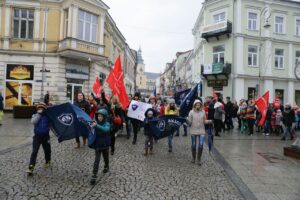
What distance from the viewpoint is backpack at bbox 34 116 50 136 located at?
6.17m

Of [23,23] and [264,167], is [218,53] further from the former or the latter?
[264,167]

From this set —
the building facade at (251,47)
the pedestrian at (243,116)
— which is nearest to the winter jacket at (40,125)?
the pedestrian at (243,116)

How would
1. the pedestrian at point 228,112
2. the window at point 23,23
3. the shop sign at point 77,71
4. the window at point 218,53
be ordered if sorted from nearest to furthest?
1. the pedestrian at point 228,112
2. the window at point 23,23
3. the shop sign at point 77,71
4. the window at point 218,53

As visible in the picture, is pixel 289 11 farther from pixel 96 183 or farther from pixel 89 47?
pixel 96 183

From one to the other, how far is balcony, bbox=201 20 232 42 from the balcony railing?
12.6 meters

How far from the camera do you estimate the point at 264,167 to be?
7457mm

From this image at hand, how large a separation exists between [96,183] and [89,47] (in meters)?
17.9

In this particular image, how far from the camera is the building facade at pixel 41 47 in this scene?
20.9 m

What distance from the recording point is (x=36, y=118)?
615cm

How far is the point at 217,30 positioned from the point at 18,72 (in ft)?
64.0

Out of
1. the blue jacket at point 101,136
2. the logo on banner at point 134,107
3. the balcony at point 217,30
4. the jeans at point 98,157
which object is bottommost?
the jeans at point 98,157

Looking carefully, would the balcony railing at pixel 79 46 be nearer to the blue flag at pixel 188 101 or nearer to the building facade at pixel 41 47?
the building facade at pixel 41 47

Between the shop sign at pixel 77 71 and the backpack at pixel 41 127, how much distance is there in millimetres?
16014

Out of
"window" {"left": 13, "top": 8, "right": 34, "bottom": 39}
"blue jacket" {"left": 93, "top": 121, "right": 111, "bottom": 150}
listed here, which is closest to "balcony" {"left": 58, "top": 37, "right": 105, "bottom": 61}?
"window" {"left": 13, "top": 8, "right": 34, "bottom": 39}
